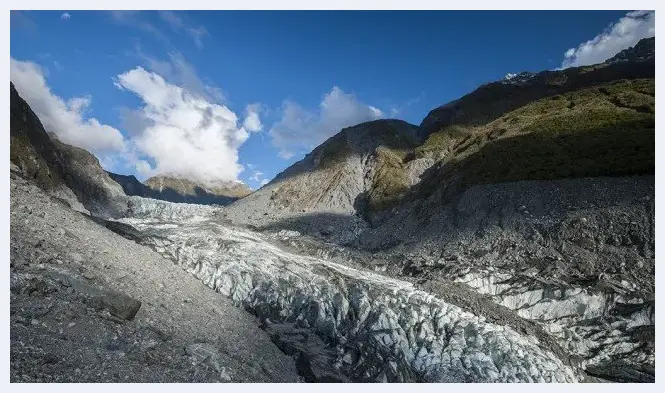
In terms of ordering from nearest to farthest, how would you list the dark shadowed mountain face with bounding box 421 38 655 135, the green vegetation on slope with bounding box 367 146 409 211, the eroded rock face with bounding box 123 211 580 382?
1. the eroded rock face with bounding box 123 211 580 382
2. the green vegetation on slope with bounding box 367 146 409 211
3. the dark shadowed mountain face with bounding box 421 38 655 135

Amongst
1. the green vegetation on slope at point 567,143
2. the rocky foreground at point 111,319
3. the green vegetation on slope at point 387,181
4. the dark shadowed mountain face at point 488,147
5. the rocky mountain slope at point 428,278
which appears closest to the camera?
the rocky foreground at point 111,319

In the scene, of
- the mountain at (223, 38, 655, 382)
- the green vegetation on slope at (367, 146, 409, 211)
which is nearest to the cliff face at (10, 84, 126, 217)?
the mountain at (223, 38, 655, 382)

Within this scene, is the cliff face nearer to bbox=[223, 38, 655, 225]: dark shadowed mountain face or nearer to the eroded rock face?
the eroded rock face

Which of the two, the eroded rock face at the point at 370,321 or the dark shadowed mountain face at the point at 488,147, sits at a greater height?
the dark shadowed mountain face at the point at 488,147

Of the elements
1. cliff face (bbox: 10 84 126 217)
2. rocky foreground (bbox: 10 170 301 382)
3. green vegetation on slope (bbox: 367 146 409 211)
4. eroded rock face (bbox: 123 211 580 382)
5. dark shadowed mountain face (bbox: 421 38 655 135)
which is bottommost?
rocky foreground (bbox: 10 170 301 382)

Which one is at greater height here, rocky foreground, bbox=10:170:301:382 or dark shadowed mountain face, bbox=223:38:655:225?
dark shadowed mountain face, bbox=223:38:655:225

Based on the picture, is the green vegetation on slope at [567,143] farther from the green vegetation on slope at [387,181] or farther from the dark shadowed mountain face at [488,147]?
the green vegetation on slope at [387,181]

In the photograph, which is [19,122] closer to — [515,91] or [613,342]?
[613,342]

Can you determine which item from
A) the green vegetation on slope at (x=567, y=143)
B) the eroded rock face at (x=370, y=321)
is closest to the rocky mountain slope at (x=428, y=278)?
the eroded rock face at (x=370, y=321)
